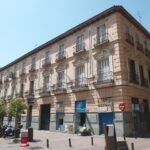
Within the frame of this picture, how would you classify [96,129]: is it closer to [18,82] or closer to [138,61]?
[138,61]

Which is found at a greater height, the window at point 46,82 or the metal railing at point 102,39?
the metal railing at point 102,39

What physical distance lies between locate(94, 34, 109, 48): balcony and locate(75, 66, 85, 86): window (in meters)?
3.20

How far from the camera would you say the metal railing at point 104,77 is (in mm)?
18442

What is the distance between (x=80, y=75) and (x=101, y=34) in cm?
510

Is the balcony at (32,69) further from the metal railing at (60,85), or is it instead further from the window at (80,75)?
the window at (80,75)

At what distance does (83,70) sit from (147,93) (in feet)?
24.7

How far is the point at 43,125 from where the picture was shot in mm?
26234

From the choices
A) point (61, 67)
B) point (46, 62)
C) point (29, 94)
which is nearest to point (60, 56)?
point (61, 67)

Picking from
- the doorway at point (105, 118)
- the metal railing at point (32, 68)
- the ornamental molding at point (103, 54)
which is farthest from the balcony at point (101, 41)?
the metal railing at point (32, 68)

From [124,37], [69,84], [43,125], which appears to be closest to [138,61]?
[124,37]

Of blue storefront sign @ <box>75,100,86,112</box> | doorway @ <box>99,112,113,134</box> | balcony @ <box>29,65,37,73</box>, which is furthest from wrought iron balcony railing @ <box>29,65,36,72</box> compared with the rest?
doorway @ <box>99,112,113,134</box>

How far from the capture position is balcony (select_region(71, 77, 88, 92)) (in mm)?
20584

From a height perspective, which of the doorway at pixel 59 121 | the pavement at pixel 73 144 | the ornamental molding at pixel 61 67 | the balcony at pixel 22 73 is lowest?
the pavement at pixel 73 144

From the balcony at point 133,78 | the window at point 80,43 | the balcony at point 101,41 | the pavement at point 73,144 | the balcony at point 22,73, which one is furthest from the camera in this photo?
the balcony at point 22,73
